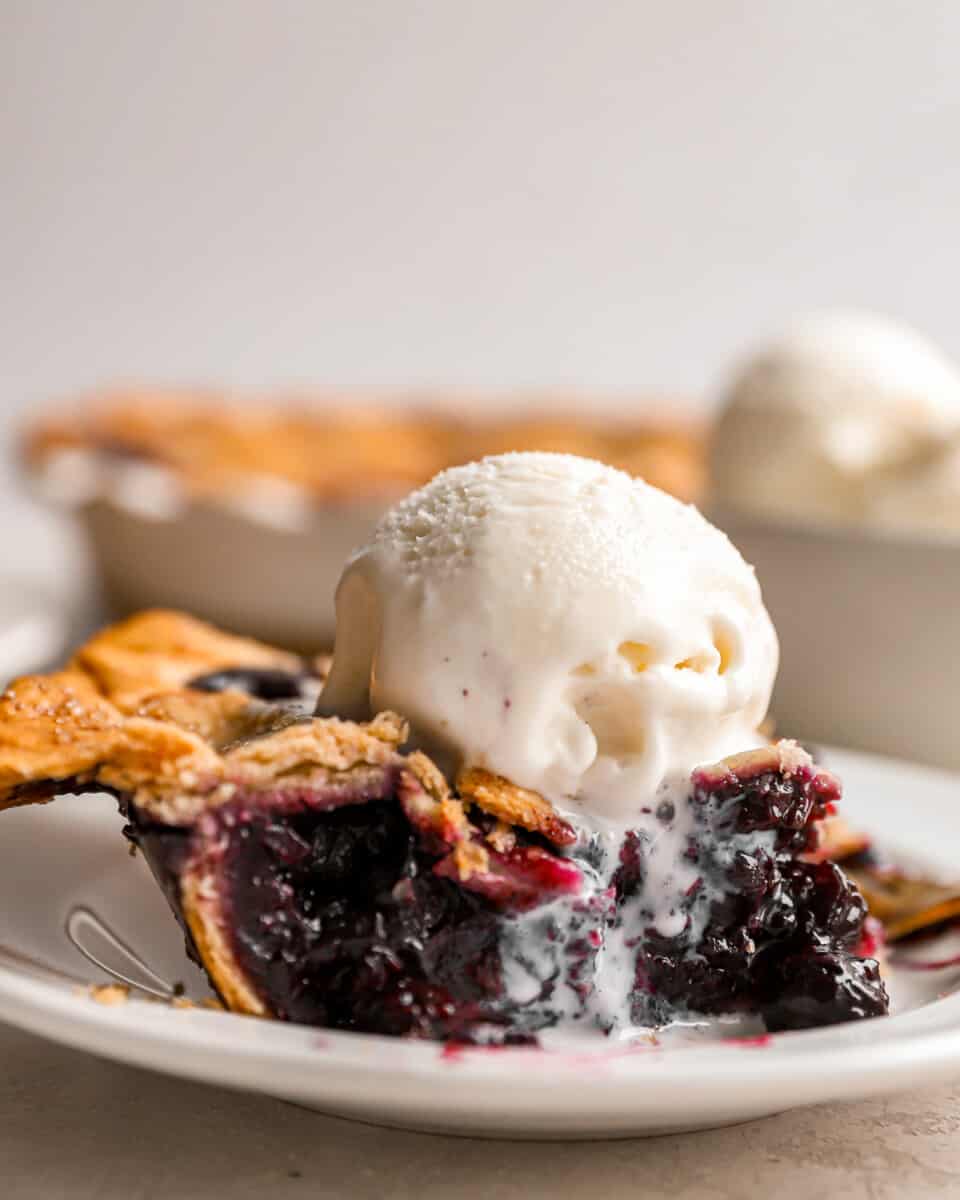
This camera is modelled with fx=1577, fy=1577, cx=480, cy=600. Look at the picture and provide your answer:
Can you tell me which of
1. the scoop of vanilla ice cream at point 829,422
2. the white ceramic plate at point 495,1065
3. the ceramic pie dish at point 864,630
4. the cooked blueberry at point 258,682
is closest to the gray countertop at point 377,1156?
the white ceramic plate at point 495,1065

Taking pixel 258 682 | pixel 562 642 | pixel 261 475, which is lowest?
pixel 261 475

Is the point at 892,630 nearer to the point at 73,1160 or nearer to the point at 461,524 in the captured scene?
the point at 461,524

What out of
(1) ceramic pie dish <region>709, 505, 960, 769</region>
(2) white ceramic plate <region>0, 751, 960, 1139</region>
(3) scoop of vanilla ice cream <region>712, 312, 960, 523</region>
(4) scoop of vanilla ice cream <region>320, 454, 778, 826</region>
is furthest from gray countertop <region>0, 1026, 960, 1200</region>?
(3) scoop of vanilla ice cream <region>712, 312, 960, 523</region>

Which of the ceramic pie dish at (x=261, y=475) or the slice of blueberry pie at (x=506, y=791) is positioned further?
the ceramic pie dish at (x=261, y=475)

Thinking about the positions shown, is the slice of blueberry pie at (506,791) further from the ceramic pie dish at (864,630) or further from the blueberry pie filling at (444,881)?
the ceramic pie dish at (864,630)

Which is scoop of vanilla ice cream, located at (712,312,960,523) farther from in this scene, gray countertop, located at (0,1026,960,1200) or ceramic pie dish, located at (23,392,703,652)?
gray countertop, located at (0,1026,960,1200)

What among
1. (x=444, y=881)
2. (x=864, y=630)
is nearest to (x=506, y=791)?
(x=444, y=881)

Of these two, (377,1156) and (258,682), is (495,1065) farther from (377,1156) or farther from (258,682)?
(258,682)
